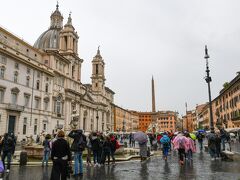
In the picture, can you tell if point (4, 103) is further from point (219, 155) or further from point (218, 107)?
point (218, 107)

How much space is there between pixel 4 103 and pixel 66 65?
2084 cm

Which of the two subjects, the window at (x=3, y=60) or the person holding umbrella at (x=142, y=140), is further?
the window at (x=3, y=60)

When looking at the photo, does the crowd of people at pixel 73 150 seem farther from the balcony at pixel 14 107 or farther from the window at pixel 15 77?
→ the window at pixel 15 77

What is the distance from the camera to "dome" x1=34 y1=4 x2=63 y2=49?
68062mm

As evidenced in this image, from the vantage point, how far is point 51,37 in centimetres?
6931

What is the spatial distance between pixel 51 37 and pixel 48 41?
5.04 feet

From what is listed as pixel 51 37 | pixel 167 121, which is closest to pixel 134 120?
pixel 167 121

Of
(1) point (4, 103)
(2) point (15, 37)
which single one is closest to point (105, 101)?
(2) point (15, 37)

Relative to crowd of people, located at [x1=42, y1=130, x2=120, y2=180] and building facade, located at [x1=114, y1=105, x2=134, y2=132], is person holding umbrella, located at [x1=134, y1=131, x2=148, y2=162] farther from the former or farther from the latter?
building facade, located at [x1=114, y1=105, x2=134, y2=132]

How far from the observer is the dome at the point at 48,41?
6790 centimetres

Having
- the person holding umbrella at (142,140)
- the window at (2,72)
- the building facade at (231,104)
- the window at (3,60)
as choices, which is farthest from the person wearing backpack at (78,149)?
the building facade at (231,104)

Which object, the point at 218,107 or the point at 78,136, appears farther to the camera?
the point at 218,107

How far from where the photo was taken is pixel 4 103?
34.8 meters

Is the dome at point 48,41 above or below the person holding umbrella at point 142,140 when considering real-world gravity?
above
